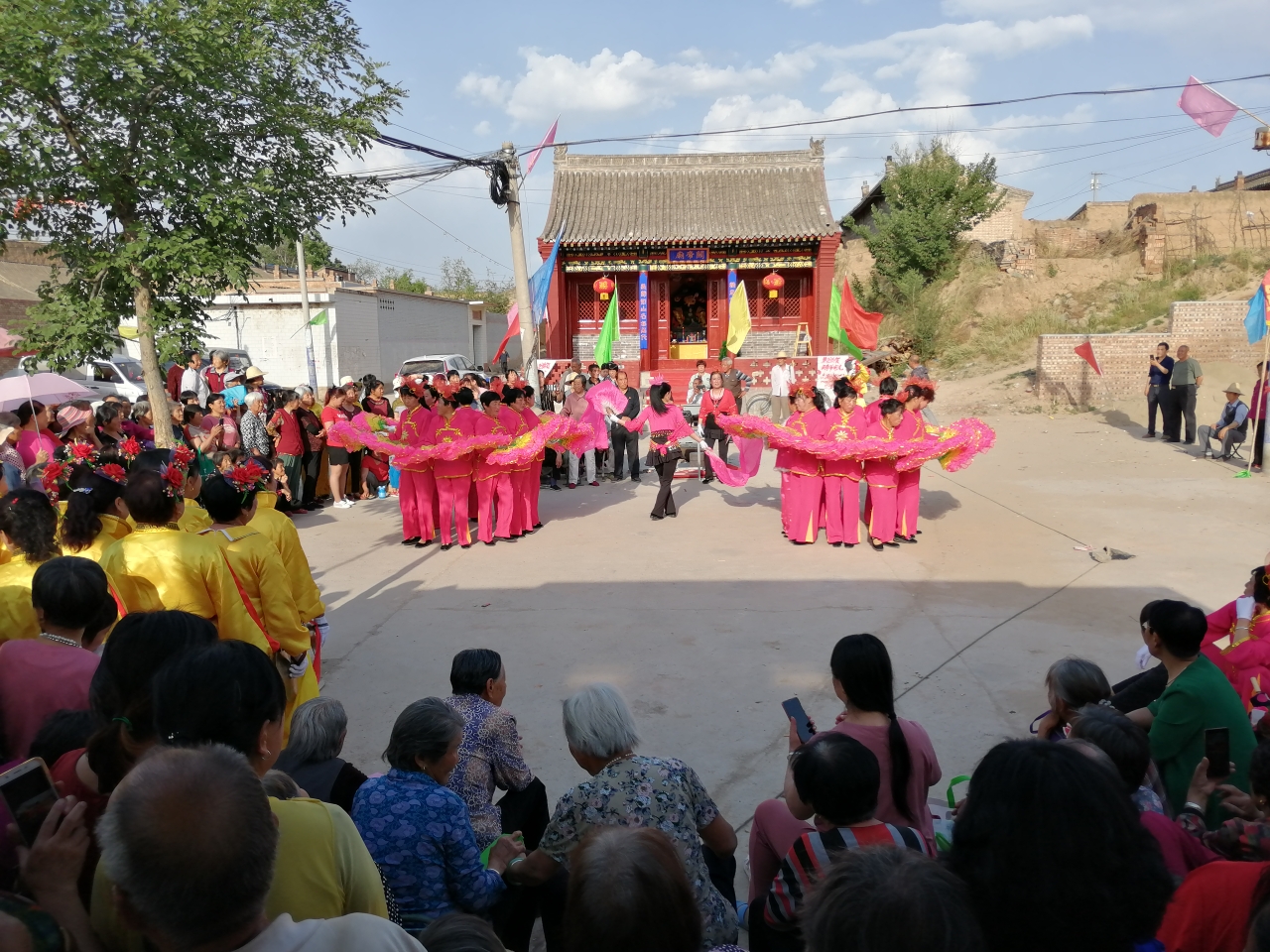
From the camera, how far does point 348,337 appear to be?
2848 centimetres

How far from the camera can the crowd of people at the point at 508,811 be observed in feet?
5.05

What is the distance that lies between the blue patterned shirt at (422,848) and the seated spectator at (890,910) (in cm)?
126

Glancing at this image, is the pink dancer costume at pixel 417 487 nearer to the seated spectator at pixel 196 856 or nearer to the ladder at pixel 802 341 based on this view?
the seated spectator at pixel 196 856

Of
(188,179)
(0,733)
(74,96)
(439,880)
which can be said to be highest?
(74,96)

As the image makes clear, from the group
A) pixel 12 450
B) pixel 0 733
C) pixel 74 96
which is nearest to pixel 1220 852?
pixel 0 733

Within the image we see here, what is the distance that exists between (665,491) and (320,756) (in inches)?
302

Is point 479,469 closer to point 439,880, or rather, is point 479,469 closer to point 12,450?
point 12,450

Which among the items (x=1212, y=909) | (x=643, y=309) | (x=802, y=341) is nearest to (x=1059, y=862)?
(x=1212, y=909)

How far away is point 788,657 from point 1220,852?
11.7 feet

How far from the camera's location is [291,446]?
10820 mm

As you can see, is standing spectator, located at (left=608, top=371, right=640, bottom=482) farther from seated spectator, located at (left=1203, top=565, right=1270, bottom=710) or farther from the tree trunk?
seated spectator, located at (left=1203, top=565, right=1270, bottom=710)

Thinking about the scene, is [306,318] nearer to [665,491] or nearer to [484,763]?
[665,491]

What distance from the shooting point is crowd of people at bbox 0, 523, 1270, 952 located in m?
1.54

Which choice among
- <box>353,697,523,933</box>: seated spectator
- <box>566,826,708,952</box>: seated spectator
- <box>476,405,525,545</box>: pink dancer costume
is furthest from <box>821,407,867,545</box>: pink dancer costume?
<box>566,826,708,952</box>: seated spectator
